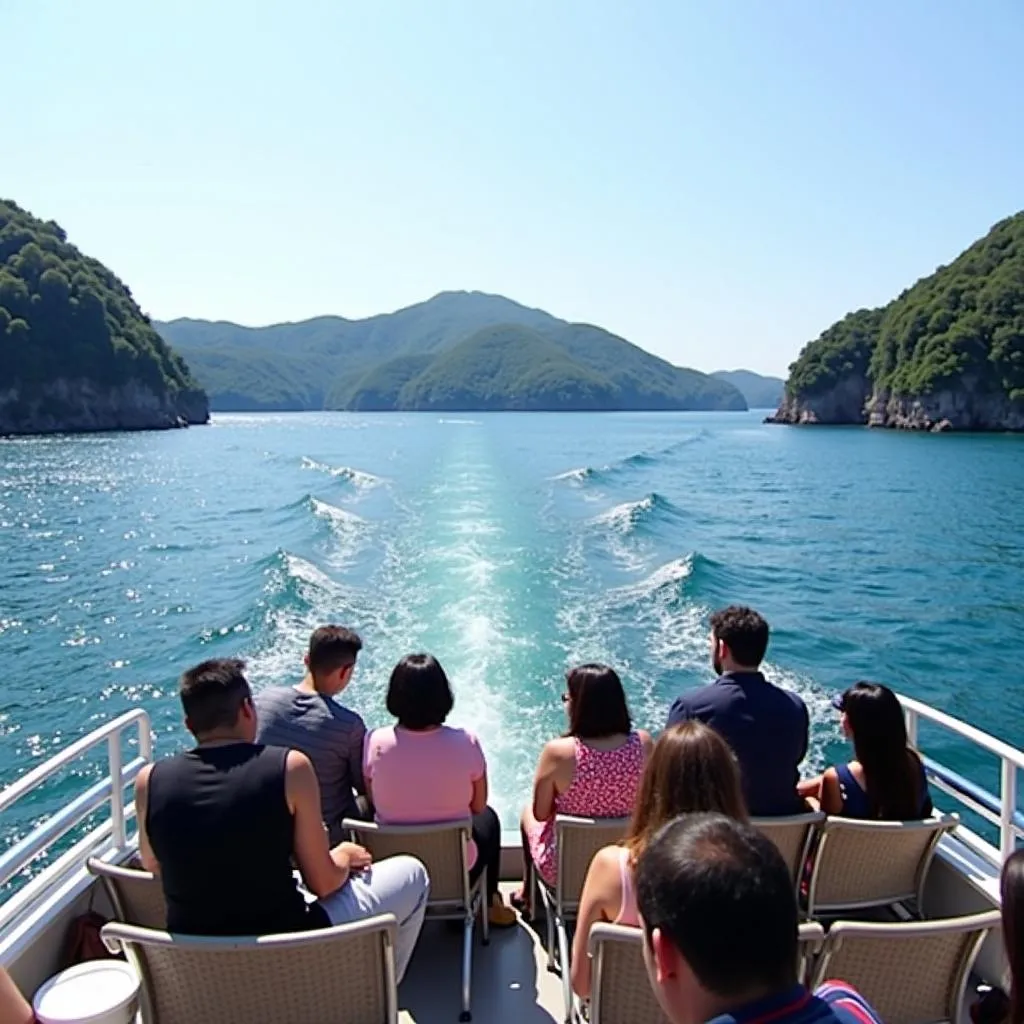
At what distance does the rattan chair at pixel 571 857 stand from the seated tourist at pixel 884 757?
111 centimetres

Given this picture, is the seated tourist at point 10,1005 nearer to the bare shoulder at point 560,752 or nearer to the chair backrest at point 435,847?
the chair backrest at point 435,847

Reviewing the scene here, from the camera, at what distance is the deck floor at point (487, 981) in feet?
11.8

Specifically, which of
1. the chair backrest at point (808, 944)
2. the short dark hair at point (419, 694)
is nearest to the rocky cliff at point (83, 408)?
the short dark hair at point (419, 694)

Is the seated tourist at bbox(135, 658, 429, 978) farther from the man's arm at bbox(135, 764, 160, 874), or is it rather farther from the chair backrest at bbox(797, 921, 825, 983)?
the chair backrest at bbox(797, 921, 825, 983)

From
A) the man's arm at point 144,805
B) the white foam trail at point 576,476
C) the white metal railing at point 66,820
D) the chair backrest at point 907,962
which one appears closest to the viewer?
the chair backrest at point 907,962

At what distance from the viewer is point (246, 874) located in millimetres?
2686

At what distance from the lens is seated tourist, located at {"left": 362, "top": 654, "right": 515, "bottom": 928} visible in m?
3.81

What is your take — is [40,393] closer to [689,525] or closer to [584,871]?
[689,525]

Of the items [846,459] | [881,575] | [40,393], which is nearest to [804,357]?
[846,459]

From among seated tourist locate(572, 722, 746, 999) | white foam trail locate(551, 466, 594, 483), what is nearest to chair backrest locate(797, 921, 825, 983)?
seated tourist locate(572, 722, 746, 999)

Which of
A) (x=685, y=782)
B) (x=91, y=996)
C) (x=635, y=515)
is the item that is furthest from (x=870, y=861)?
(x=635, y=515)

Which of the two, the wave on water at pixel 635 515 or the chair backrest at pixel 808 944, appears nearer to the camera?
the chair backrest at pixel 808 944

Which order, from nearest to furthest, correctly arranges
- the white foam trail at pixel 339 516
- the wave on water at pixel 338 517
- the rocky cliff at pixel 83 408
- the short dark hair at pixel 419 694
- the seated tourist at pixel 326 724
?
the short dark hair at pixel 419 694 < the seated tourist at pixel 326 724 < the wave on water at pixel 338 517 < the white foam trail at pixel 339 516 < the rocky cliff at pixel 83 408

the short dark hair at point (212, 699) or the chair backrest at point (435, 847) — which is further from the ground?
the short dark hair at point (212, 699)
